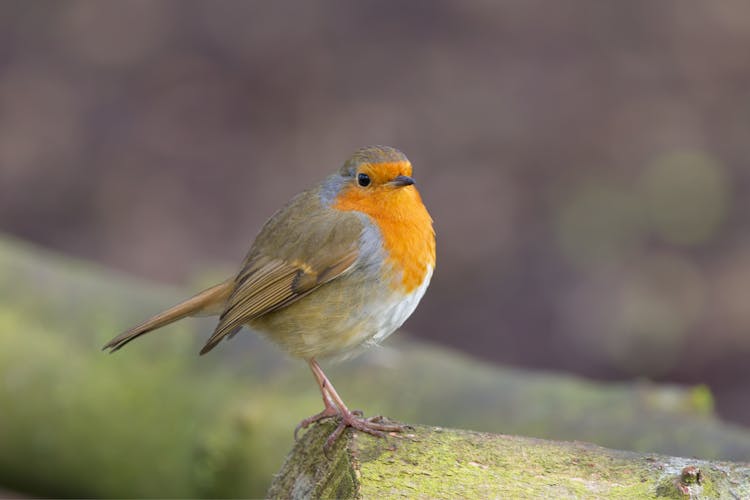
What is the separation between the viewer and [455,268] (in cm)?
611

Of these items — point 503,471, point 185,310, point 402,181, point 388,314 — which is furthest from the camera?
point 185,310

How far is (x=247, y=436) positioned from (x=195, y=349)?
424 millimetres

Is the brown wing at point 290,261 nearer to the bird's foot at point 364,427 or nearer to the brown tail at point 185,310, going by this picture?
the brown tail at point 185,310

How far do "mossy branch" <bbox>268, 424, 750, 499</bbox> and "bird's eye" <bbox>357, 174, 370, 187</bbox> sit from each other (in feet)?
3.33

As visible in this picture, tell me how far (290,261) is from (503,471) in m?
1.17

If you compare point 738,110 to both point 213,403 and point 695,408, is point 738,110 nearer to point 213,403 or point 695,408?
point 695,408

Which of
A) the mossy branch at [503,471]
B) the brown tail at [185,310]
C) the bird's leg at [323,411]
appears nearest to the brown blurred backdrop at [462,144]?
the brown tail at [185,310]

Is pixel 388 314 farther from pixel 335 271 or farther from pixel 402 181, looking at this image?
pixel 402 181

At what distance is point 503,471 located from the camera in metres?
2.08

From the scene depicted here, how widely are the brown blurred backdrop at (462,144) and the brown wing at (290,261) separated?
109 inches

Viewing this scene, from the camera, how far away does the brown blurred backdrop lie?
5840mm

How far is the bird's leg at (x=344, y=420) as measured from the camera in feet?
7.55

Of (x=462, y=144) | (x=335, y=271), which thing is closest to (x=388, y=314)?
(x=335, y=271)

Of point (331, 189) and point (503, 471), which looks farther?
point (331, 189)
